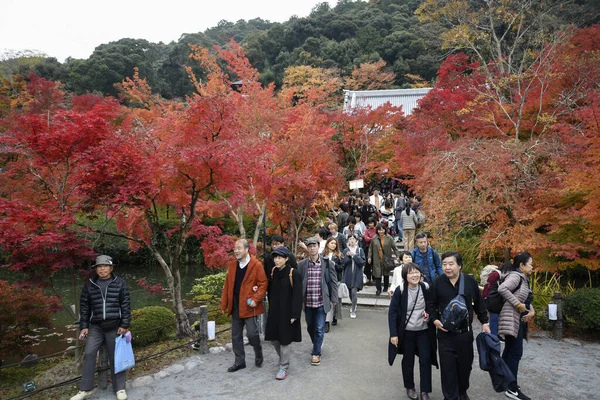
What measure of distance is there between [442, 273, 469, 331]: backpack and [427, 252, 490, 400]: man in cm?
2

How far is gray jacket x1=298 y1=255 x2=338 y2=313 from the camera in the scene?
5.85 metres

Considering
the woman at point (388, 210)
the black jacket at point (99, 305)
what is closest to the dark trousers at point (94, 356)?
the black jacket at point (99, 305)

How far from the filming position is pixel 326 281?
6.21 m

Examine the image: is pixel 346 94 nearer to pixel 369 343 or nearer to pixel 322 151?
pixel 322 151

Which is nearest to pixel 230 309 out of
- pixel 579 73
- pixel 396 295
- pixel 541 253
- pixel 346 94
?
pixel 396 295

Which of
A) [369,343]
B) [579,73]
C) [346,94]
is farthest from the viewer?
[346,94]

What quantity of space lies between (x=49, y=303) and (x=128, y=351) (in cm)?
350

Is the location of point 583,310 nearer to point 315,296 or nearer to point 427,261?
point 427,261

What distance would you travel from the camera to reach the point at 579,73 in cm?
1062

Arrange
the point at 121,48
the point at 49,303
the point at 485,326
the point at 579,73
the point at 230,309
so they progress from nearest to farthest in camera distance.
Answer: the point at 485,326 < the point at 230,309 < the point at 49,303 < the point at 579,73 < the point at 121,48

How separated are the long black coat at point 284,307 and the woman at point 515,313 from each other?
243 centimetres

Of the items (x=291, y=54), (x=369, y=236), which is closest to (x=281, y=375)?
(x=369, y=236)

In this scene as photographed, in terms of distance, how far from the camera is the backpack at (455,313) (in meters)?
4.01

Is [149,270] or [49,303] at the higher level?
[49,303]
